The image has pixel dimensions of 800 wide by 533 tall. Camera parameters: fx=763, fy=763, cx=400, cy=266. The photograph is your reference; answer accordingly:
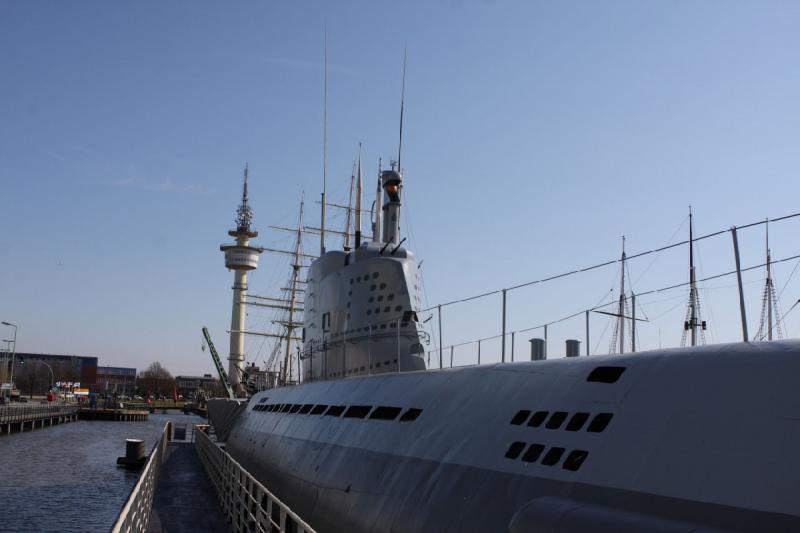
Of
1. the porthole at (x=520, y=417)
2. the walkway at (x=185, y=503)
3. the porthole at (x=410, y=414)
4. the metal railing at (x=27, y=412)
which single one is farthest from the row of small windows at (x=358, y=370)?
the metal railing at (x=27, y=412)

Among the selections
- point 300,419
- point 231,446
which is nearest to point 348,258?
point 300,419

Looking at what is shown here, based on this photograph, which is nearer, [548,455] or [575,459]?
[575,459]

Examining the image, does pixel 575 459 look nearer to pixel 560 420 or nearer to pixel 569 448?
pixel 569 448

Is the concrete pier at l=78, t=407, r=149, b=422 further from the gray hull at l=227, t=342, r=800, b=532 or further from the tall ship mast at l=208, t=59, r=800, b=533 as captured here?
the gray hull at l=227, t=342, r=800, b=532

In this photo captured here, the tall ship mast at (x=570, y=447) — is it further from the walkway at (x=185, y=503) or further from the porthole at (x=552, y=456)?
the walkway at (x=185, y=503)

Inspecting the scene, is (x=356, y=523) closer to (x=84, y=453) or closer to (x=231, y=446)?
(x=231, y=446)

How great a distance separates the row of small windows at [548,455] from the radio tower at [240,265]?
72.6 meters

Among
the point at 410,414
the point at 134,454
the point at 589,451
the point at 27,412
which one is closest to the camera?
the point at 589,451

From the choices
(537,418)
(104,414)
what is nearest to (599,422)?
(537,418)

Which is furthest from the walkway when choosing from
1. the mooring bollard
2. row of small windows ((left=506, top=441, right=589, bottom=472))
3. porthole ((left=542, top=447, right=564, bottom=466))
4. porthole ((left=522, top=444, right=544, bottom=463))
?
porthole ((left=542, top=447, right=564, bottom=466))

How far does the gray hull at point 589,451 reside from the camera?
5859mm

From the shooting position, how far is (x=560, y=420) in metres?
8.02

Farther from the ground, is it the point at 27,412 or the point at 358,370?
the point at 358,370

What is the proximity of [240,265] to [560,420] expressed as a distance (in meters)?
79.7
